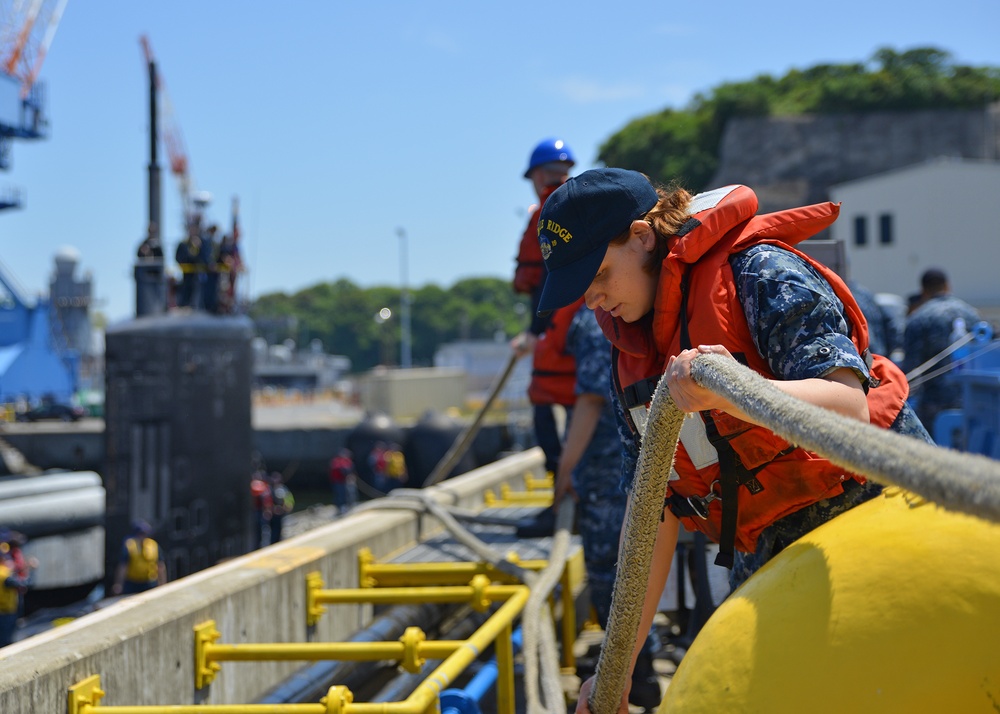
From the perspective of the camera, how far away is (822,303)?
73.0 inches

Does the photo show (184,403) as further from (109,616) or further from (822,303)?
(822,303)

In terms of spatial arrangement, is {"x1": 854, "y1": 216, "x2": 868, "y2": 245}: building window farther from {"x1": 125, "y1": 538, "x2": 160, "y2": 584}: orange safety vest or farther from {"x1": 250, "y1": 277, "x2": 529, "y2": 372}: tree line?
{"x1": 250, "y1": 277, "x2": 529, "y2": 372}: tree line

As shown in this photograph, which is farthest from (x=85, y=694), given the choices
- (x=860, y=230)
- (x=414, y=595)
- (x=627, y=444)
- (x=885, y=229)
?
(x=860, y=230)

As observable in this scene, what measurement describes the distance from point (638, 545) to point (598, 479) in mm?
2642

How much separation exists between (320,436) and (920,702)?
29585 millimetres

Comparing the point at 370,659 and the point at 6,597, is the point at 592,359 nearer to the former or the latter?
the point at 370,659

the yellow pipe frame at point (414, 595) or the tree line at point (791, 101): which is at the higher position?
the tree line at point (791, 101)

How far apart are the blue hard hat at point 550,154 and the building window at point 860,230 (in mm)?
32419

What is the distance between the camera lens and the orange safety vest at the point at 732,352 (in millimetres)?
1964

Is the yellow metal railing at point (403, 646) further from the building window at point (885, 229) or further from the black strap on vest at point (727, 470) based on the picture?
the building window at point (885, 229)

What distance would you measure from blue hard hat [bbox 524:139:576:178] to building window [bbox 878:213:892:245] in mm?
32113

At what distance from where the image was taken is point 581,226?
2.01 meters

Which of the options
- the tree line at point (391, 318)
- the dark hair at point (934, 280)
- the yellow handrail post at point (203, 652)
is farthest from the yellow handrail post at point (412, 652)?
the tree line at point (391, 318)

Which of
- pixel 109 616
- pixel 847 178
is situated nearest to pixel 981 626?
pixel 109 616
